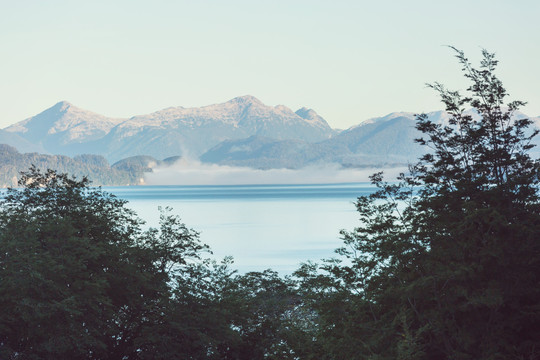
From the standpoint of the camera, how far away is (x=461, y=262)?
61.5 feet

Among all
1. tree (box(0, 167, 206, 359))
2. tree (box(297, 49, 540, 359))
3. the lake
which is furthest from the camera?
the lake

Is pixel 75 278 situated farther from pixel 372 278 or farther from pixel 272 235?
pixel 272 235

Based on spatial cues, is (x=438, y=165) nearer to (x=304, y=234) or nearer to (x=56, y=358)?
(x=56, y=358)

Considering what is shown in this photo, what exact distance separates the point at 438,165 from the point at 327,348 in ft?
22.8

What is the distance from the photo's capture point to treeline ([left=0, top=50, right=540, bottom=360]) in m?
18.6

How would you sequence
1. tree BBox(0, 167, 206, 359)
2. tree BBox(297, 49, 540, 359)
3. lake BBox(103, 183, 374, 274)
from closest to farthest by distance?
1. tree BBox(297, 49, 540, 359)
2. tree BBox(0, 167, 206, 359)
3. lake BBox(103, 183, 374, 274)

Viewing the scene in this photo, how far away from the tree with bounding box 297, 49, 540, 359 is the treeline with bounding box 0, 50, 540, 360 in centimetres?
5

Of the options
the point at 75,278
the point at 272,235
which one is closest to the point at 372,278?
the point at 75,278

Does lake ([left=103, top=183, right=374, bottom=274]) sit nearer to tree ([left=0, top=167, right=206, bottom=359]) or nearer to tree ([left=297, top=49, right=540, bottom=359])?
tree ([left=0, top=167, right=206, bottom=359])

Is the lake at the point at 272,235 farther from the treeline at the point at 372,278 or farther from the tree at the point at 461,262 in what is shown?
the tree at the point at 461,262

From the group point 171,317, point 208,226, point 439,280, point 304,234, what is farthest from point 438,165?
point 208,226

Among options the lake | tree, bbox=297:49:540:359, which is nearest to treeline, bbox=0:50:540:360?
tree, bbox=297:49:540:359

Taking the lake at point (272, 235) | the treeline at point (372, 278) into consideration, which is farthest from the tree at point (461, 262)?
the lake at point (272, 235)

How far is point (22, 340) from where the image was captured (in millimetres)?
27672
